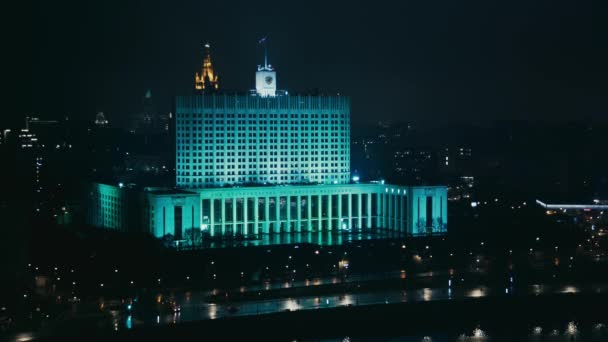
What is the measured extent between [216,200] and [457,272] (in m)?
18.2

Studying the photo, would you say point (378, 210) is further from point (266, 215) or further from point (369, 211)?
point (266, 215)

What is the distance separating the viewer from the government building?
5578cm

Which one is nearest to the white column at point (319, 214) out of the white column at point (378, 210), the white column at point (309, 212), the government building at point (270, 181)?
the government building at point (270, 181)

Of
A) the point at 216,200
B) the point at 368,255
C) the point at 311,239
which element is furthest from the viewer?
the point at 216,200

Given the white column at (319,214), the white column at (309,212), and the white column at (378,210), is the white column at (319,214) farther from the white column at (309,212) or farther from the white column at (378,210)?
the white column at (378,210)

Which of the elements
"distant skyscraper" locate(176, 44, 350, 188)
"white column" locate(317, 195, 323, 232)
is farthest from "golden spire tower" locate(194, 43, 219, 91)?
"white column" locate(317, 195, 323, 232)

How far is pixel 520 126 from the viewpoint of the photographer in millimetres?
127562

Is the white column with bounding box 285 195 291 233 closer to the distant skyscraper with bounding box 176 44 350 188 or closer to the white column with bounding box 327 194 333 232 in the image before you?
the white column with bounding box 327 194 333 232

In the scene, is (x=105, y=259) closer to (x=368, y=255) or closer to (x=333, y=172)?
(x=368, y=255)

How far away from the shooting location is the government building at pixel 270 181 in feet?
183

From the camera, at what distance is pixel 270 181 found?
60125 mm

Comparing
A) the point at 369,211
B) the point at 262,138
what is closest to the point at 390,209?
the point at 369,211

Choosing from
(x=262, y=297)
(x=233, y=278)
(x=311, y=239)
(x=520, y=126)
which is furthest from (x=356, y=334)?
(x=520, y=126)

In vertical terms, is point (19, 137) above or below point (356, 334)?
above
